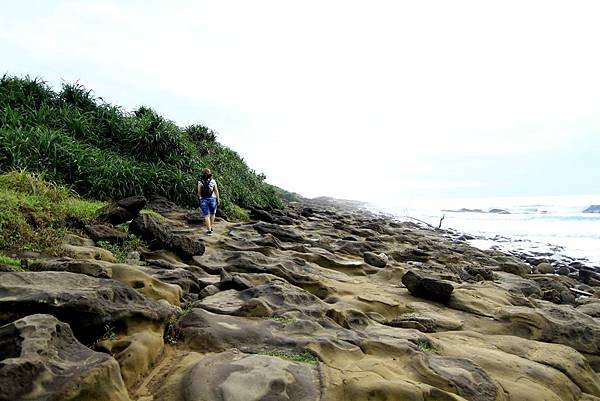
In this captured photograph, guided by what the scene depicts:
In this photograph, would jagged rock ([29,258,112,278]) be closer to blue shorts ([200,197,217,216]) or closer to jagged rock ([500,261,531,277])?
blue shorts ([200,197,217,216])

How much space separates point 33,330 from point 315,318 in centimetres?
231

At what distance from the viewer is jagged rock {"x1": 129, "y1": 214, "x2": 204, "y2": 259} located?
5.76m

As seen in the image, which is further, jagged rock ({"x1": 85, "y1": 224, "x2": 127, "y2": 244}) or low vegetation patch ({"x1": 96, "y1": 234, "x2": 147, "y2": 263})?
jagged rock ({"x1": 85, "y1": 224, "x2": 127, "y2": 244})

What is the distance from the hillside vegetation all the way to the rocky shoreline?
3.28 meters

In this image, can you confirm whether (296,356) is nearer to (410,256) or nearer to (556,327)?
(556,327)

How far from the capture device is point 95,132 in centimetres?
1192

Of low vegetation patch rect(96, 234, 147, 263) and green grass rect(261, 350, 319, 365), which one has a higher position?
low vegetation patch rect(96, 234, 147, 263)

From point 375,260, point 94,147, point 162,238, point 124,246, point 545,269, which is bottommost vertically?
point 545,269

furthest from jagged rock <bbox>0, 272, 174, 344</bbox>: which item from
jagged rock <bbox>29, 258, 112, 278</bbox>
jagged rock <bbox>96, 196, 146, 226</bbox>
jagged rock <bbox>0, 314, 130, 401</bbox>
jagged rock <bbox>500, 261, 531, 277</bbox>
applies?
jagged rock <bbox>500, 261, 531, 277</bbox>

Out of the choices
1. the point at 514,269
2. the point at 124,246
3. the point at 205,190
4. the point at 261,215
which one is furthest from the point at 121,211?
the point at 514,269

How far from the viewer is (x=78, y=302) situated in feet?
9.21

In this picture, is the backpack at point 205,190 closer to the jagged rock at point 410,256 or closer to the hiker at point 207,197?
the hiker at point 207,197

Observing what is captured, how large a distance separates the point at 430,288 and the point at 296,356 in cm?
316

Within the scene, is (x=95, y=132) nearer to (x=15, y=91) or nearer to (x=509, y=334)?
(x=15, y=91)
